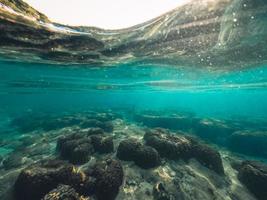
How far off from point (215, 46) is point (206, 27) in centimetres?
377

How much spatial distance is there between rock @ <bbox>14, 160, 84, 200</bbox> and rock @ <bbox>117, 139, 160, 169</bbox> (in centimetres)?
286

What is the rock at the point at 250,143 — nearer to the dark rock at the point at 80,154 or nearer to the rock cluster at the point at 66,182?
the dark rock at the point at 80,154

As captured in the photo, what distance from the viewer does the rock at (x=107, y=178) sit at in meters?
6.93

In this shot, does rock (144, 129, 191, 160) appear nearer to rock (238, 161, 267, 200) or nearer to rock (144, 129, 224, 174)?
rock (144, 129, 224, 174)

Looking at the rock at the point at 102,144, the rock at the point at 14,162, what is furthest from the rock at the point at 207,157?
the rock at the point at 14,162

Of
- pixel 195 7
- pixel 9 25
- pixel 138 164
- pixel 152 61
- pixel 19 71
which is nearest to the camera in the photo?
pixel 195 7

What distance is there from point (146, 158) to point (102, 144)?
10.0ft

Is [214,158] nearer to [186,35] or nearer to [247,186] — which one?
[247,186]

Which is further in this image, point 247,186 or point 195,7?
point 247,186

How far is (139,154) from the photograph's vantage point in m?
9.08

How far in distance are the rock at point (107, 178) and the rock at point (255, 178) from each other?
648 centimetres

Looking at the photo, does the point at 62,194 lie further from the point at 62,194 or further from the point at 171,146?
the point at 171,146

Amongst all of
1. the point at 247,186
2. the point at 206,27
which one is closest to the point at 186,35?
the point at 206,27

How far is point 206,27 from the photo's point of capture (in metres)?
10.3
